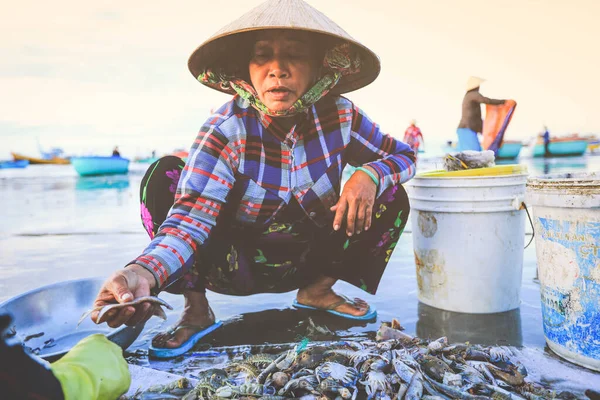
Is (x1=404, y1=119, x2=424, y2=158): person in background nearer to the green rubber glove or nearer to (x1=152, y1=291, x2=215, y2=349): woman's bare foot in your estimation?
(x1=152, y1=291, x2=215, y2=349): woman's bare foot

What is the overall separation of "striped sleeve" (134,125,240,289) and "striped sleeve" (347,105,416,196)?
78 centimetres

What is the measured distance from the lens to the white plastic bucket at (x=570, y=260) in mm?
1802

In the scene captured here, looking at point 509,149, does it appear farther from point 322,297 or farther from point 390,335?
point 390,335

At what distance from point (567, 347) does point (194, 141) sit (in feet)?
6.68

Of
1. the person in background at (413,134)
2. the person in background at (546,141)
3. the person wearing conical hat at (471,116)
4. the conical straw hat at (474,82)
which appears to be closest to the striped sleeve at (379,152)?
the person wearing conical hat at (471,116)

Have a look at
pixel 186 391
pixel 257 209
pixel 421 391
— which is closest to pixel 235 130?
pixel 257 209

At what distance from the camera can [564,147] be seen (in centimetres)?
3102

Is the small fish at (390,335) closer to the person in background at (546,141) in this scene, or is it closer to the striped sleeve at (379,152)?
the striped sleeve at (379,152)

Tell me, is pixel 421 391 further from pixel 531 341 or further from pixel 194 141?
pixel 194 141

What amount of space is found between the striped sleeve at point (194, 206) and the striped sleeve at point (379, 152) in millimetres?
779

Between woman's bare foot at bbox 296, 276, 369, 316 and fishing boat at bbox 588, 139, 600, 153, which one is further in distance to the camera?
fishing boat at bbox 588, 139, 600, 153

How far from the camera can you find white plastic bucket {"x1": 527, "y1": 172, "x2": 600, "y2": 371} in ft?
5.91

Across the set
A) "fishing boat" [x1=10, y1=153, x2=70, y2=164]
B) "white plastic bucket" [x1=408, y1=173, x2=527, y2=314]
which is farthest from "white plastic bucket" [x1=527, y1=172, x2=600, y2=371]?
"fishing boat" [x1=10, y1=153, x2=70, y2=164]

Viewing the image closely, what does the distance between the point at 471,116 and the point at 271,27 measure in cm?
807
